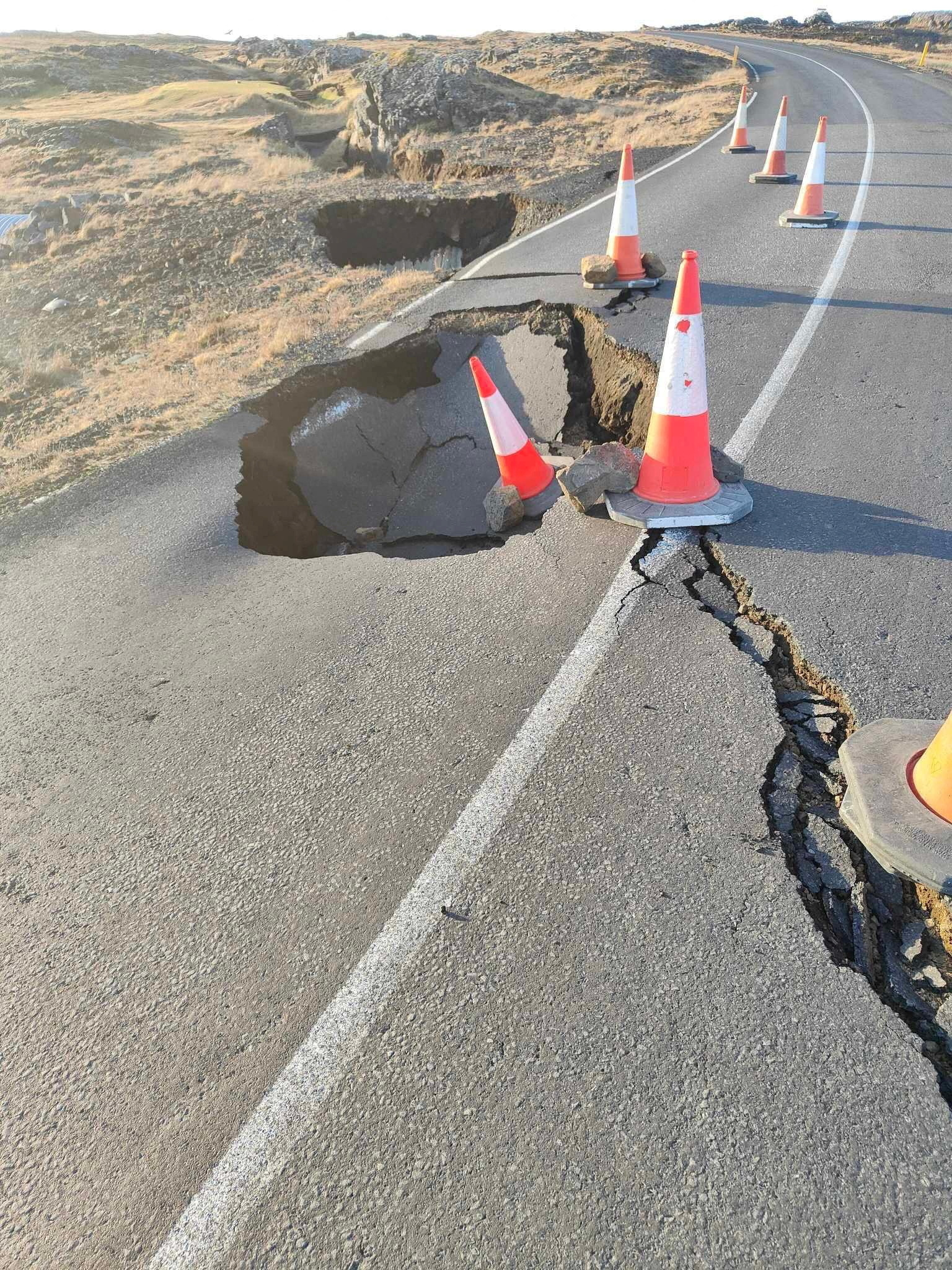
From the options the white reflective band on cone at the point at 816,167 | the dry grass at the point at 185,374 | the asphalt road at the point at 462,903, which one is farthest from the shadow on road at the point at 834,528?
the white reflective band on cone at the point at 816,167

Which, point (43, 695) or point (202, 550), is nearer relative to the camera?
point (43, 695)

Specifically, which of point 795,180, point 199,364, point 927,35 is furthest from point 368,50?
point 199,364

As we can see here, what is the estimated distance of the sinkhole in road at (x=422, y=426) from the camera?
5.64m

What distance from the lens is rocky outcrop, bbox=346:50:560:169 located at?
19.4m

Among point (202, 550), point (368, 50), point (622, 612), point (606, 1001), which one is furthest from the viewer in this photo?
point (368, 50)

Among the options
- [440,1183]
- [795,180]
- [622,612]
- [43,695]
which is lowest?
[43,695]

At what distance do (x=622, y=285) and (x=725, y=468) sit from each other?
397 cm

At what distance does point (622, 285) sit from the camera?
23.7ft

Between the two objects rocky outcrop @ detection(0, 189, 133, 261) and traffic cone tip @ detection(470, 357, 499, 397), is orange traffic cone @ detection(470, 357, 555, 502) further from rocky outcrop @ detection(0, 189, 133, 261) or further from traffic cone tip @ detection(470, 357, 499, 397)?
rocky outcrop @ detection(0, 189, 133, 261)

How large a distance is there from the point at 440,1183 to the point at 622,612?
2310mm

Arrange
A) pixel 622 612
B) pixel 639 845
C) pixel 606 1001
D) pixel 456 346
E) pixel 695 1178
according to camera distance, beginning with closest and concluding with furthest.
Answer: pixel 695 1178
pixel 606 1001
pixel 639 845
pixel 622 612
pixel 456 346

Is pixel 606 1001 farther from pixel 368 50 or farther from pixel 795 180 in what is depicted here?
pixel 368 50

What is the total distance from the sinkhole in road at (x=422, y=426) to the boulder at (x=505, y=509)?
477 millimetres

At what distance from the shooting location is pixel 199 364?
25.1 ft
